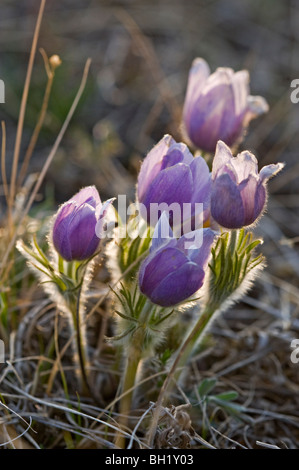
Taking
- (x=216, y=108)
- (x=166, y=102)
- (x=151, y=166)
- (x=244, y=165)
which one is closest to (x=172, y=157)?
(x=151, y=166)

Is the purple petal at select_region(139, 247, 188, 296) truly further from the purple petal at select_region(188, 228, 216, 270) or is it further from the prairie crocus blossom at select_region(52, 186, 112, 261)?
the prairie crocus blossom at select_region(52, 186, 112, 261)

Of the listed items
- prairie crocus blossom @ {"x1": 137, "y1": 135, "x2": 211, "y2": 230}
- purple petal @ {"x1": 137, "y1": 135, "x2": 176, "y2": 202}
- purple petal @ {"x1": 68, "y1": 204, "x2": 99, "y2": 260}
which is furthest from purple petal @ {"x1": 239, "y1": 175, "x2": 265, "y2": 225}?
purple petal @ {"x1": 68, "y1": 204, "x2": 99, "y2": 260}

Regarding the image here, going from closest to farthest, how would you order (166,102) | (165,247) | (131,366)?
(165,247) → (131,366) → (166,102)

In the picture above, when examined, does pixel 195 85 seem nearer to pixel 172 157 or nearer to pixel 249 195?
pixel 172 157

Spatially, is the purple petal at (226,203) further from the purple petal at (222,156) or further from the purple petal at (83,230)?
the purple petal at (83,230)

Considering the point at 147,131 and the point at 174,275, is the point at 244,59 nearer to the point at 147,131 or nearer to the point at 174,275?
the point at 147,131
